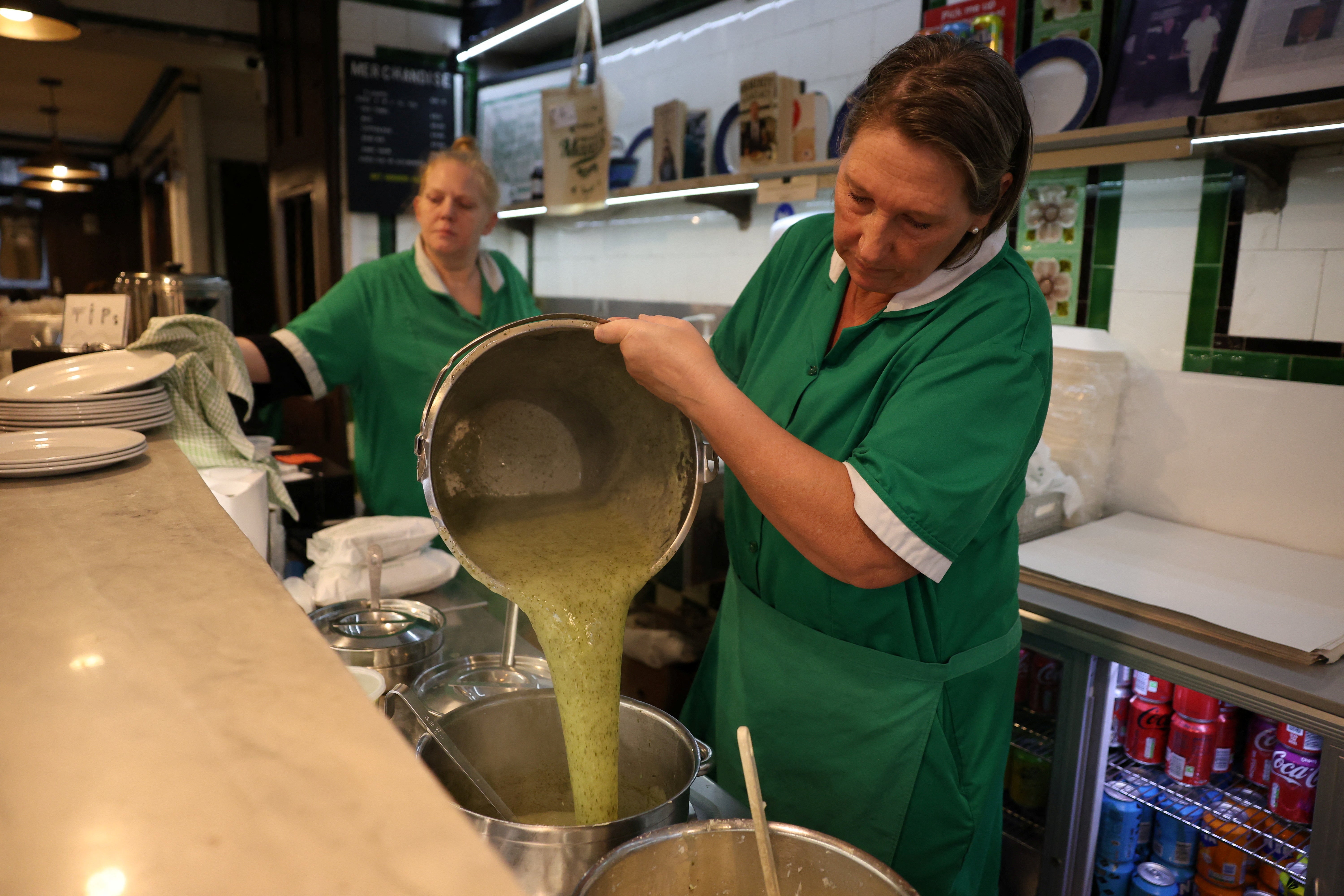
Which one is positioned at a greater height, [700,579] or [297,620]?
[297,620]

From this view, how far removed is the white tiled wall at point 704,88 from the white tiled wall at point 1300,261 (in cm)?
115

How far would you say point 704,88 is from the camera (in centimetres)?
345

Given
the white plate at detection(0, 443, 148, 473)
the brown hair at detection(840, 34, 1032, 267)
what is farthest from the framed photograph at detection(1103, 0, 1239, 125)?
the white plate at detection(0, 443, 148, 473)

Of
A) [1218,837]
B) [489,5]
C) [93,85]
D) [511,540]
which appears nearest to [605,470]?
[511,540]

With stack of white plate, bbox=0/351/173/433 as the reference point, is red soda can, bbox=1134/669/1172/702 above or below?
below

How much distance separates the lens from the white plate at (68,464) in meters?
1.11

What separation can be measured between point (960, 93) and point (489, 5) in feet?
13.4

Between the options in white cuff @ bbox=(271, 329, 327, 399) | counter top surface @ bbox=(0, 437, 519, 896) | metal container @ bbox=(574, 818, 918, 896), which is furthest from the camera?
white cuff @ bbox=(271, 329, 327, 399)

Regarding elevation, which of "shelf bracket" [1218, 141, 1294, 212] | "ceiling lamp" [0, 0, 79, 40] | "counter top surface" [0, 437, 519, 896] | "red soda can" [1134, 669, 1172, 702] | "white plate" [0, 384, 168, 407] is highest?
"ceiling lamp" [0, 0, 79, 40]

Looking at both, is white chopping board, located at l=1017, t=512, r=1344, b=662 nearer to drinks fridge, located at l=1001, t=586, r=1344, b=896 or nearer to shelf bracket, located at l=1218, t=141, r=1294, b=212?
drinks fridge, located at l=1001, t=586, r=1344, b=896

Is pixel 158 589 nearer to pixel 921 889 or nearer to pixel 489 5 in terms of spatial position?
pixel 921 889

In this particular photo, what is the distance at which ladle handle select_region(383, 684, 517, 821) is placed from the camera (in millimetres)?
858

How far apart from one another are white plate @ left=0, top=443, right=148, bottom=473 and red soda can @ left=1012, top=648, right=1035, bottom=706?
1736 mm

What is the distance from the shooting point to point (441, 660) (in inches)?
51.9
